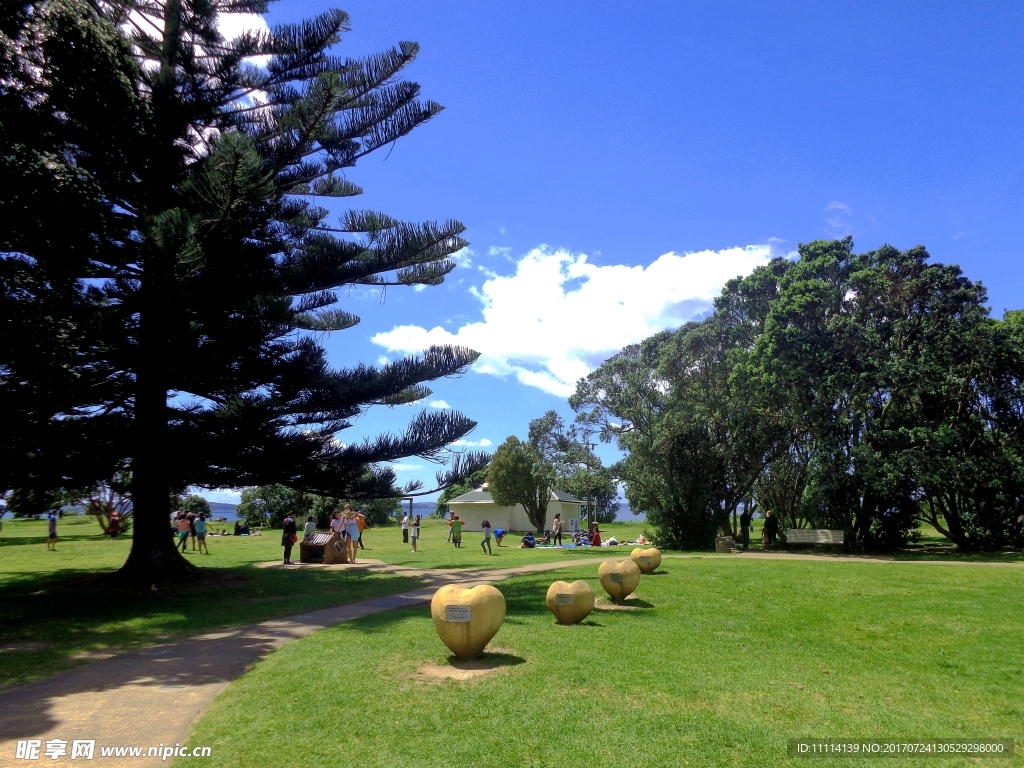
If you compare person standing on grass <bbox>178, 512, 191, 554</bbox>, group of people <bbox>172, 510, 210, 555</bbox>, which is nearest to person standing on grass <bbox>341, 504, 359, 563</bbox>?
group of people <bbox>172, 510, 210, 555</bbox>

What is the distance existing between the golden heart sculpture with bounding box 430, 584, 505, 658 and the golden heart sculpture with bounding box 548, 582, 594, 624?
6.90ft

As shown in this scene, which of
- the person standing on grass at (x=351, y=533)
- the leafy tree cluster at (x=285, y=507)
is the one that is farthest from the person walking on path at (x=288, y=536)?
the leafy tree cluster at (x=285, y=507)

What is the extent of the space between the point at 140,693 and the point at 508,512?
38914 mm

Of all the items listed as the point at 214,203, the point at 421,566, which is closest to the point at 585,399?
the point at 421,566

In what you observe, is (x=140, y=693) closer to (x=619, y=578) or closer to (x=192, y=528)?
(x=619, y=578)

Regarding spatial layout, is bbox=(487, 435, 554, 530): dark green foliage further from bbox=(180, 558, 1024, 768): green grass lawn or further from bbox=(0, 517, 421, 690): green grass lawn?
bbox=(180, 558, 1024, 768): green grass lawn

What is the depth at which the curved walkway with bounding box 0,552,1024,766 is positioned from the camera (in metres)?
4.73

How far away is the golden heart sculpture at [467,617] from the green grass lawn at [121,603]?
4061 millimetres

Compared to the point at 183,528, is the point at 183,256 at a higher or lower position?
higher

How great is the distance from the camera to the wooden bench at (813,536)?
21797mm

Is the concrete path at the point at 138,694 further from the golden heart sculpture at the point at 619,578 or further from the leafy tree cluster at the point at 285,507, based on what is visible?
the leafy tree cluster at the point at 285,507

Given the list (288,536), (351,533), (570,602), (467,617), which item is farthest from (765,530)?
(467,617)

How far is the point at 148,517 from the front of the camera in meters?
13.3

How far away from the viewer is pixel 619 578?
10.6 metres
